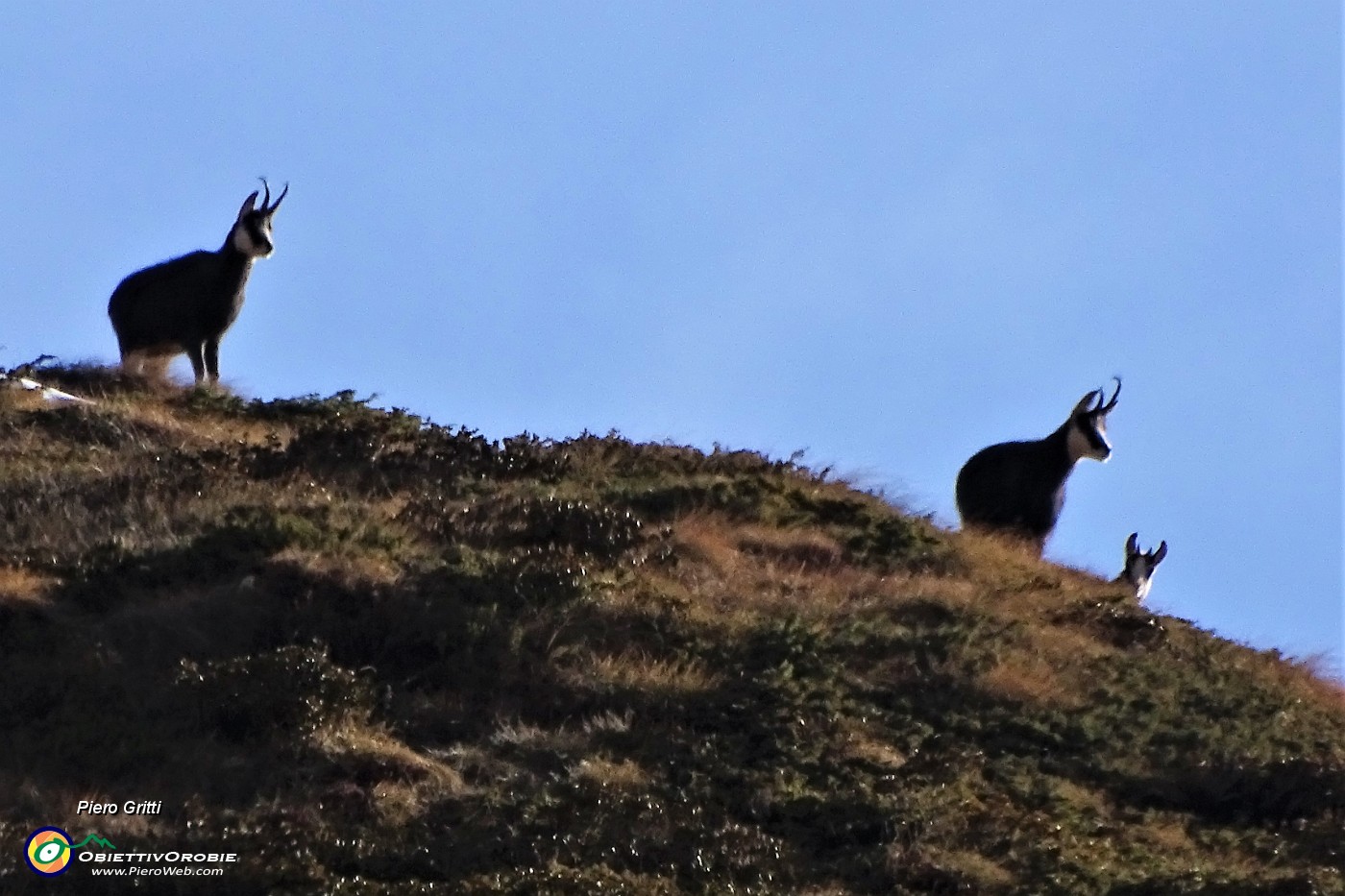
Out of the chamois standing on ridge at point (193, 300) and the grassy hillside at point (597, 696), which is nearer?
the grassy hillside at point (597, 696)

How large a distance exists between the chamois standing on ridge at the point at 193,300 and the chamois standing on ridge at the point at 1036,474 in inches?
291

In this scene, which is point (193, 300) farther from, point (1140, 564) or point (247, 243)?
point (1140, 564)

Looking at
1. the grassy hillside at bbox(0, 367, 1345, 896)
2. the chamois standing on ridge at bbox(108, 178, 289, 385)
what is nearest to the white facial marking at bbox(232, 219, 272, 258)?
the chamois standing on ridge at bbox(108, 178, 289, 385)

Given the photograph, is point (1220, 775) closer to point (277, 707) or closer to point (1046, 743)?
point (1046, 743)

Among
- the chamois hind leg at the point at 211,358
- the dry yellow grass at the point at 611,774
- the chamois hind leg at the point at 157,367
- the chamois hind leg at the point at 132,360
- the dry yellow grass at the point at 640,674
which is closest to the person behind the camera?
the dry yellow grass at the point at 611,774

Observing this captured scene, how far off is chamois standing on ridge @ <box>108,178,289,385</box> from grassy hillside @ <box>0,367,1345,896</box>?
3.48 metres

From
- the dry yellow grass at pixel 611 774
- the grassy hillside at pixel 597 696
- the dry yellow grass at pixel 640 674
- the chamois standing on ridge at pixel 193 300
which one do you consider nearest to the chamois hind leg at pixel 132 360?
the chamois standing on ridge at pixel 193 300

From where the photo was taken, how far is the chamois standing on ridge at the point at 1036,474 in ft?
68.7

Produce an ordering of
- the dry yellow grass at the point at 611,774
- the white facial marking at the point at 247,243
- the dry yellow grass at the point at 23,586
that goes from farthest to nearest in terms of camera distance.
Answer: the white facial marking at the point at 247,243 → the dry yellow grass at the point at 23,586 → the dry yellow grass at the point at 611,774

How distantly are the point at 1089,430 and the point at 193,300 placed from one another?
878 centimetres

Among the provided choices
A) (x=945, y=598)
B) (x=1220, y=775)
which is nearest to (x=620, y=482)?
(x=945, y=598)

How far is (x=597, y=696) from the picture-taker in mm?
13055

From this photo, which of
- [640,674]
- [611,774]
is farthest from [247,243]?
[611,774]

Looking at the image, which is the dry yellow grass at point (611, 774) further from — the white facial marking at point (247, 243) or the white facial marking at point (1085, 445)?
the white facial marking at point (247, 243)
